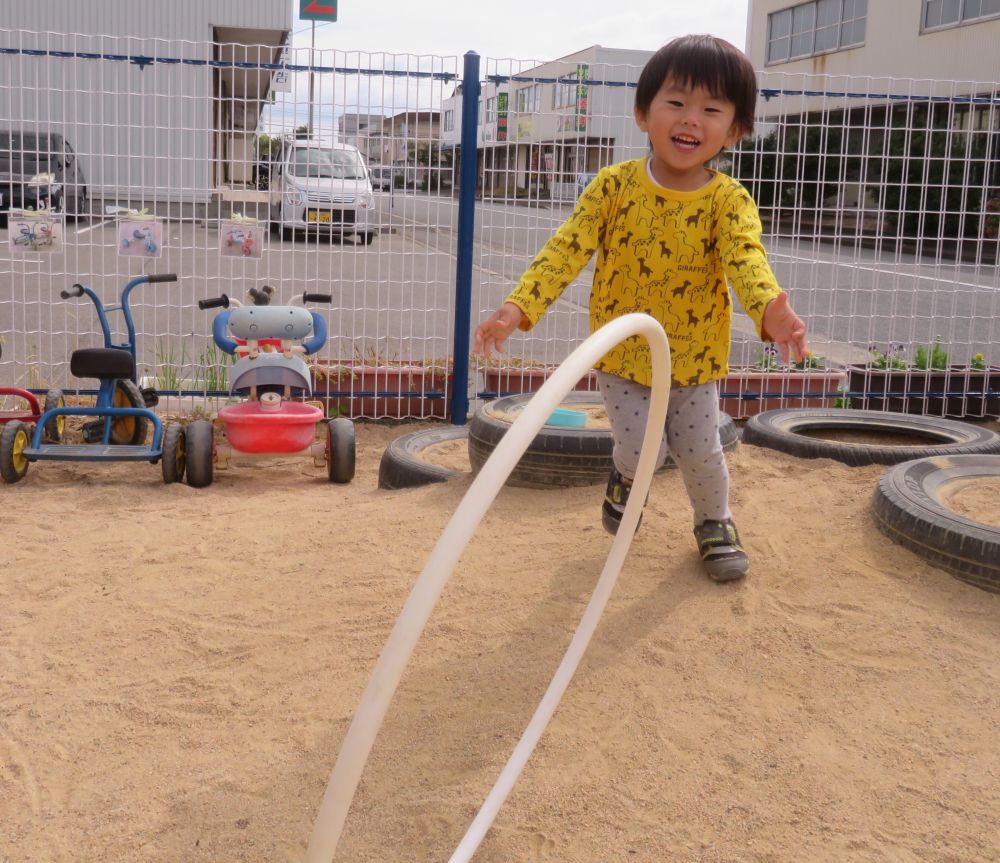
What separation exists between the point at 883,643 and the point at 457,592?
1.26m

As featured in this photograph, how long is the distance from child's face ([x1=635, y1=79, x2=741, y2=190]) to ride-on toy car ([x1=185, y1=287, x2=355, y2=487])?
2.58m

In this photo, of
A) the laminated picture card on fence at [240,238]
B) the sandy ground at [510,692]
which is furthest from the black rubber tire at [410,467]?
the laminated picture card on fence at [240,238]

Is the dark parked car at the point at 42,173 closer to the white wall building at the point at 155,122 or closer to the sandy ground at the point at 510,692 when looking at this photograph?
the white wall building at the point at 155,122

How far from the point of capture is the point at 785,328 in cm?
271

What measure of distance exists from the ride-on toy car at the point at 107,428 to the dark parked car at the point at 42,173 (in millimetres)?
969

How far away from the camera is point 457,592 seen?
3.37 meters

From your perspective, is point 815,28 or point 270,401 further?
point 815,28

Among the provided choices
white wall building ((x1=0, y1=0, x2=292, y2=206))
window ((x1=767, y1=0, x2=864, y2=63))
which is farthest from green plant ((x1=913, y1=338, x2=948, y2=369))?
window ((x1=767, y1=0, x2=864, y2=63))

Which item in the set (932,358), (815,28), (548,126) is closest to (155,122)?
(548,126)

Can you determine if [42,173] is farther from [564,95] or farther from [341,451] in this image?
[564,95]

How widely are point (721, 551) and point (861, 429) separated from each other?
253cm

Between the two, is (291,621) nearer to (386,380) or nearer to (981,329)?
(386,380)

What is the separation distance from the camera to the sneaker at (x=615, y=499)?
3.51 metres

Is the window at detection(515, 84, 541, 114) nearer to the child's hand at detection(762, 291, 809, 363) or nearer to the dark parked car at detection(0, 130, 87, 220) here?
the dark parked car at detection(0, 130, 87, 220)
